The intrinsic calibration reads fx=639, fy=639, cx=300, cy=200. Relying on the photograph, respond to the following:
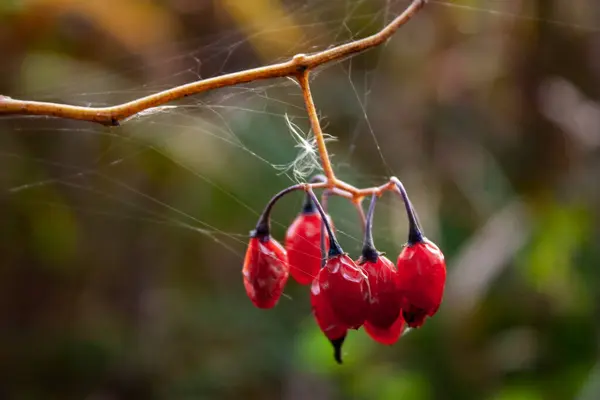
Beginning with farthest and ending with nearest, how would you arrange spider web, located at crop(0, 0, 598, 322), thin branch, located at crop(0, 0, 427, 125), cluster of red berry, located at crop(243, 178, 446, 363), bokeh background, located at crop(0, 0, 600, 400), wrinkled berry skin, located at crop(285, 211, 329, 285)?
spider web, located at crop(0, 0, 598, 322)
bokeh background, located at crop(0, 0, 600, 400)
wrinkled berry skin, located at crop(285, 211, 329, 285)
cluster of red berry, located at crop(243, 178, 446, 363)
thin branch, located at crop(0, 0, 427, 125)

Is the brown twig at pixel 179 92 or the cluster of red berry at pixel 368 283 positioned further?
the cluster of red berry at pixel 368 283

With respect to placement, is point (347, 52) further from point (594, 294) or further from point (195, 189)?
point (195, 189)

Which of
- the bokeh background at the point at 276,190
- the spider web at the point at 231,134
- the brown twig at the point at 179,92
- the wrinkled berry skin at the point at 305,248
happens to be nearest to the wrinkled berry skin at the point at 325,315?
the wrinkled berry skin at the point at 305,248

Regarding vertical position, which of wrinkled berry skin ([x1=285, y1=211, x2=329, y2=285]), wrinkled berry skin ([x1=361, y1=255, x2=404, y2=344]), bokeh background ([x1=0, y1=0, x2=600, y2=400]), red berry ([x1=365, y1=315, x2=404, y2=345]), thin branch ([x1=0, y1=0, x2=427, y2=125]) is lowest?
bokeh background ([x1=0, y1=0, x2=600, y2=400])

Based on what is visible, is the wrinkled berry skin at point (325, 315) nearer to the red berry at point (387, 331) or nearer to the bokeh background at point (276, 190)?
the red berry at point (387, 331)

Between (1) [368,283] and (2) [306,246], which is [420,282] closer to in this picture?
(1) [368,283]

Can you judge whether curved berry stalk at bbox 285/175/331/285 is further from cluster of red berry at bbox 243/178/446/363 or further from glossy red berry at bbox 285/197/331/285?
cluster of red berry at bbox 243/178/446/363

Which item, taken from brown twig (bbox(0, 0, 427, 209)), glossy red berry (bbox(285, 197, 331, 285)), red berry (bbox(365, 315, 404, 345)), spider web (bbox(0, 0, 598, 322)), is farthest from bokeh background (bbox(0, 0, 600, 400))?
brown twig (bbox(0, 0, 427, 209))
